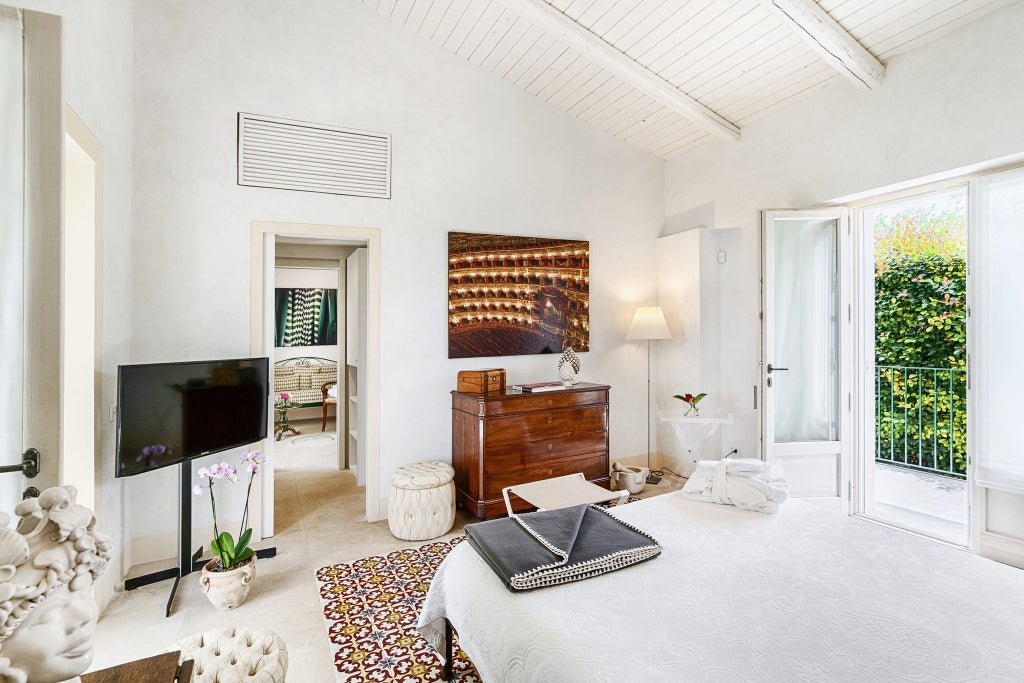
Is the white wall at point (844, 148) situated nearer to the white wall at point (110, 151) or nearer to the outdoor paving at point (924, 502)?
the outdoor paving at point (924, 502)

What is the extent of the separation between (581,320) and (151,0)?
369cm

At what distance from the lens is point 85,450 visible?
2.39 m

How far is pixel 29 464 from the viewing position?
150cm

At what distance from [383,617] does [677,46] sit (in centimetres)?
397

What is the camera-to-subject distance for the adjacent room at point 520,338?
4.92 ft

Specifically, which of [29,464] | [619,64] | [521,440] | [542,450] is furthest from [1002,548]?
[29,464]

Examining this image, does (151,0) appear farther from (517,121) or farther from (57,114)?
(517,121)

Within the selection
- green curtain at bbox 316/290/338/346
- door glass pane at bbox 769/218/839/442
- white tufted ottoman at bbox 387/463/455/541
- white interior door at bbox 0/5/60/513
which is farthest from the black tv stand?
green curtain at bbox 316/290/338/346

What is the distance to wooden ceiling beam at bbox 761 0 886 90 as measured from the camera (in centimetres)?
289

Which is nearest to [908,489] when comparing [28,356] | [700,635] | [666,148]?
[666,148]

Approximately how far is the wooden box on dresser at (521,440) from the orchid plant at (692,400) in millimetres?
780

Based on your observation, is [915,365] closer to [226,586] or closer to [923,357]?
[923,357]

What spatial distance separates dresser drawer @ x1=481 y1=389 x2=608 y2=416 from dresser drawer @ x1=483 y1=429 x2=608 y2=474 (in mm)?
246

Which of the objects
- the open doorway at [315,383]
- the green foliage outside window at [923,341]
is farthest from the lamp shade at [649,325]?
the open doorway at [315,383]
